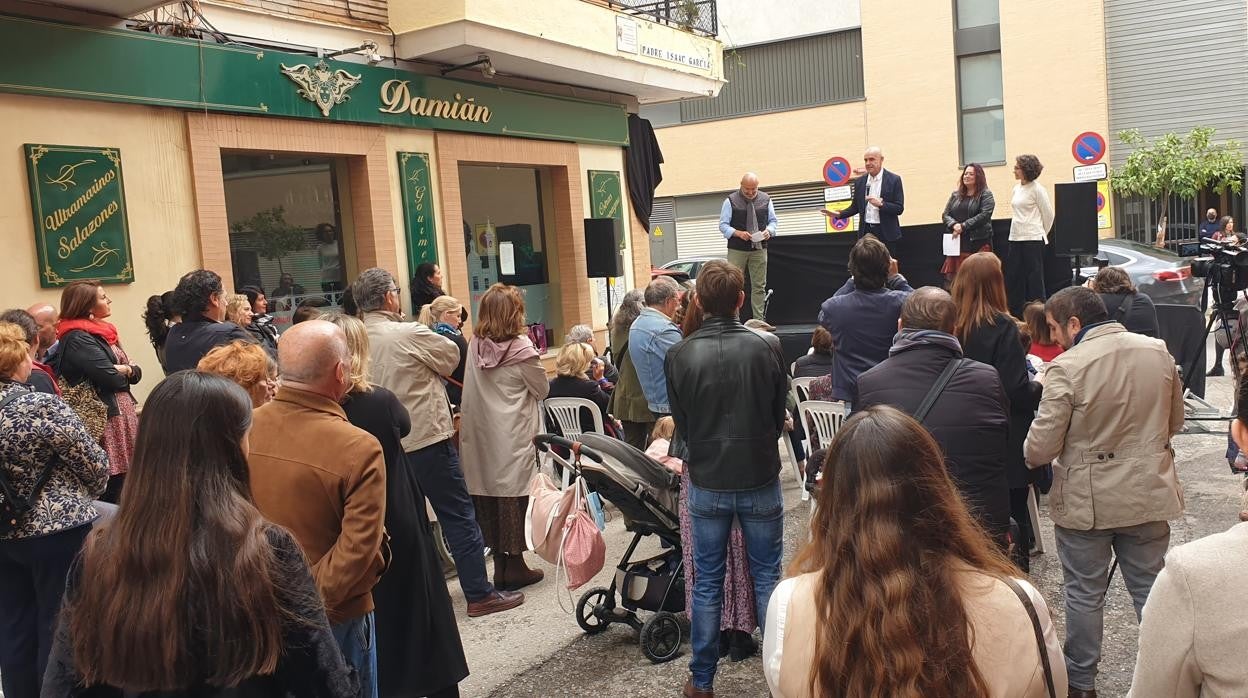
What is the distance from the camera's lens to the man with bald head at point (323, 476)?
3178 millimetres

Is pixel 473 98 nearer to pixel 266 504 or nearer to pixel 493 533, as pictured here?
pixel 493 533

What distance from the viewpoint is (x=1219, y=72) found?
1028 inches

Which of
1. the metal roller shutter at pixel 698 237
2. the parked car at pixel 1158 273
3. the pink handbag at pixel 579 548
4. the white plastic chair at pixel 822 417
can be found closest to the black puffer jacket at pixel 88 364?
the pink handbag at pixel 579 548

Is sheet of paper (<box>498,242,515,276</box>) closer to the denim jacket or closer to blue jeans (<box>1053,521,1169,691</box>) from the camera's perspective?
the denim jacket

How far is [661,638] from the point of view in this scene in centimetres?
522

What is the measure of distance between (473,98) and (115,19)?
4.47m

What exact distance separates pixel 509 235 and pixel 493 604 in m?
8.41

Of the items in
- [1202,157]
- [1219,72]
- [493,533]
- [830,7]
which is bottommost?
[493,533]

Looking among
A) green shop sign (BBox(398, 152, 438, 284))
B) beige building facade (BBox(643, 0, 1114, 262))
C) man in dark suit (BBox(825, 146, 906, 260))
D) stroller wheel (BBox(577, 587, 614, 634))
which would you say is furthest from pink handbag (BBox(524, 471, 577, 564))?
beige building facade (BBox(643, 0, 1114, 262))

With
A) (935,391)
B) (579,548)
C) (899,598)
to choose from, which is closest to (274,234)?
(579,548)

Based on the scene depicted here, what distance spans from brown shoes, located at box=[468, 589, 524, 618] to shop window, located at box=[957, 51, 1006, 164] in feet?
82.5

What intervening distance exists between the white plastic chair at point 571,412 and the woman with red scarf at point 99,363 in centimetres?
287

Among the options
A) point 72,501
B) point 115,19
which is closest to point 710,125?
point 115,19

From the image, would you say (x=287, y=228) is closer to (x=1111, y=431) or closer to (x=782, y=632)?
(x=1111, y=431)
